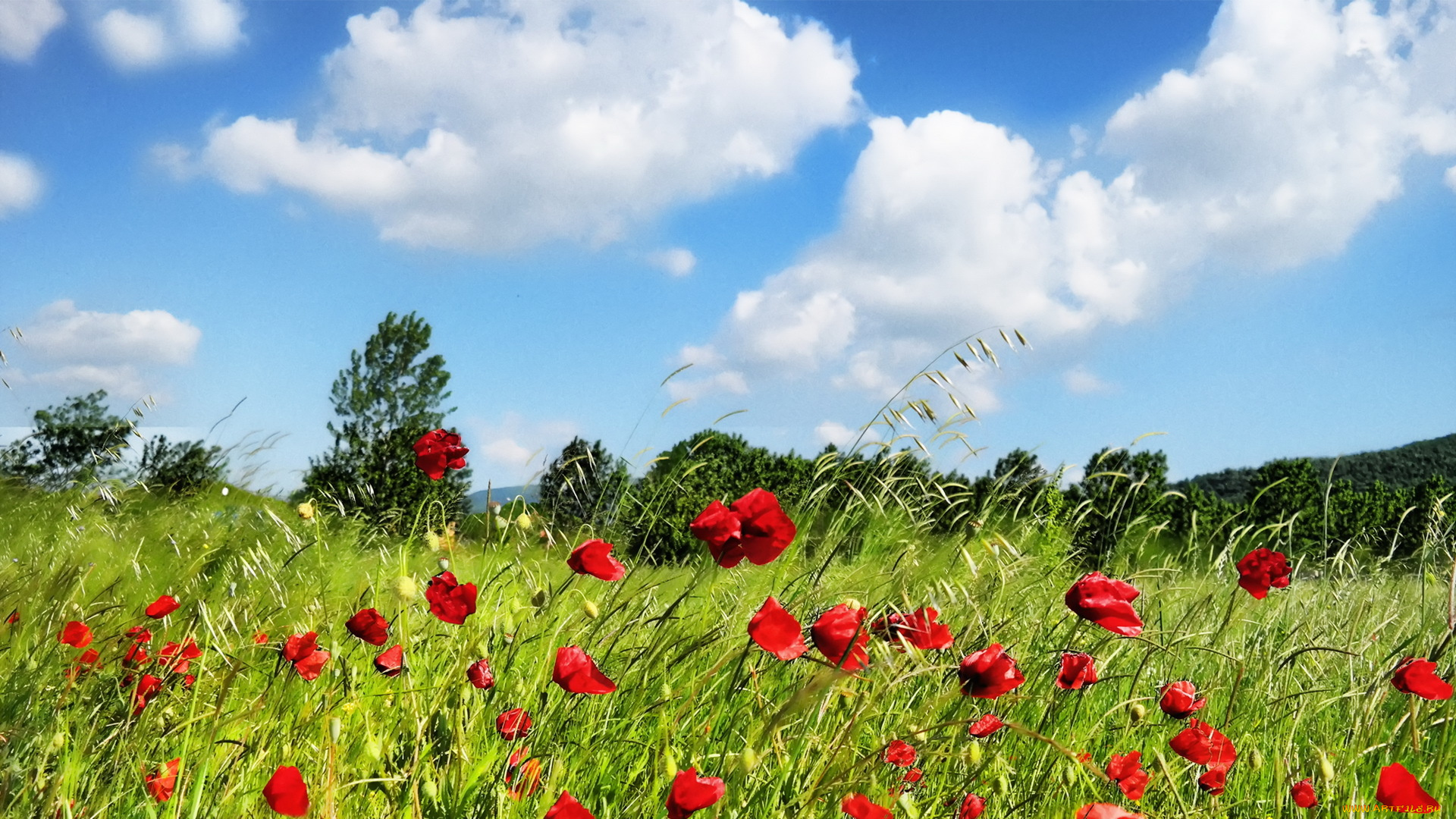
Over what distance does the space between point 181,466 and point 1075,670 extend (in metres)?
7.13

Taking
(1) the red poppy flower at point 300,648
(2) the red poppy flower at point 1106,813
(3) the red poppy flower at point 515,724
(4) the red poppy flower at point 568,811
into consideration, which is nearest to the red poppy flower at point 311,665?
(1) the red poppy flower at point 300,648

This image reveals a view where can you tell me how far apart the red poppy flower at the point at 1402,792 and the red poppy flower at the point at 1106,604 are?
0.45 metres

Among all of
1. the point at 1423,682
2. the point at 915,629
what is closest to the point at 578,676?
the point at 915,629

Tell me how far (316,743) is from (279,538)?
244cm

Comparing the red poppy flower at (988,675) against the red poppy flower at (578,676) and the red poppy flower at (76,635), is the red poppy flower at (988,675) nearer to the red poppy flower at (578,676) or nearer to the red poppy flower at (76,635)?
the red poppy flower at (578,676)

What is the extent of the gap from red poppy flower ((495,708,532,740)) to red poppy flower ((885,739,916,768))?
2.07 feet

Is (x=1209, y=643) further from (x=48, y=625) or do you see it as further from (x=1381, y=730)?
(x=48, y=625)

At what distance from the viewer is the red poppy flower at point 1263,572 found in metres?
2.23

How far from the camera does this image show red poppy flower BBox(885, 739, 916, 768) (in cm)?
162

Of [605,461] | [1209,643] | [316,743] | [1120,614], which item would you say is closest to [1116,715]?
[1209,643]

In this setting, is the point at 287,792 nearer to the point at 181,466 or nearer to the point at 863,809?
the point at 863,809

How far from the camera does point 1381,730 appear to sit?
8.13 ft

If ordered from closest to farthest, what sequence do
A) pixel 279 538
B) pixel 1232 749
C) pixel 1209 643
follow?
pixel 1232 749, pixel 1209 643, pixel 279 538

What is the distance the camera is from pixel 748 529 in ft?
4.54
